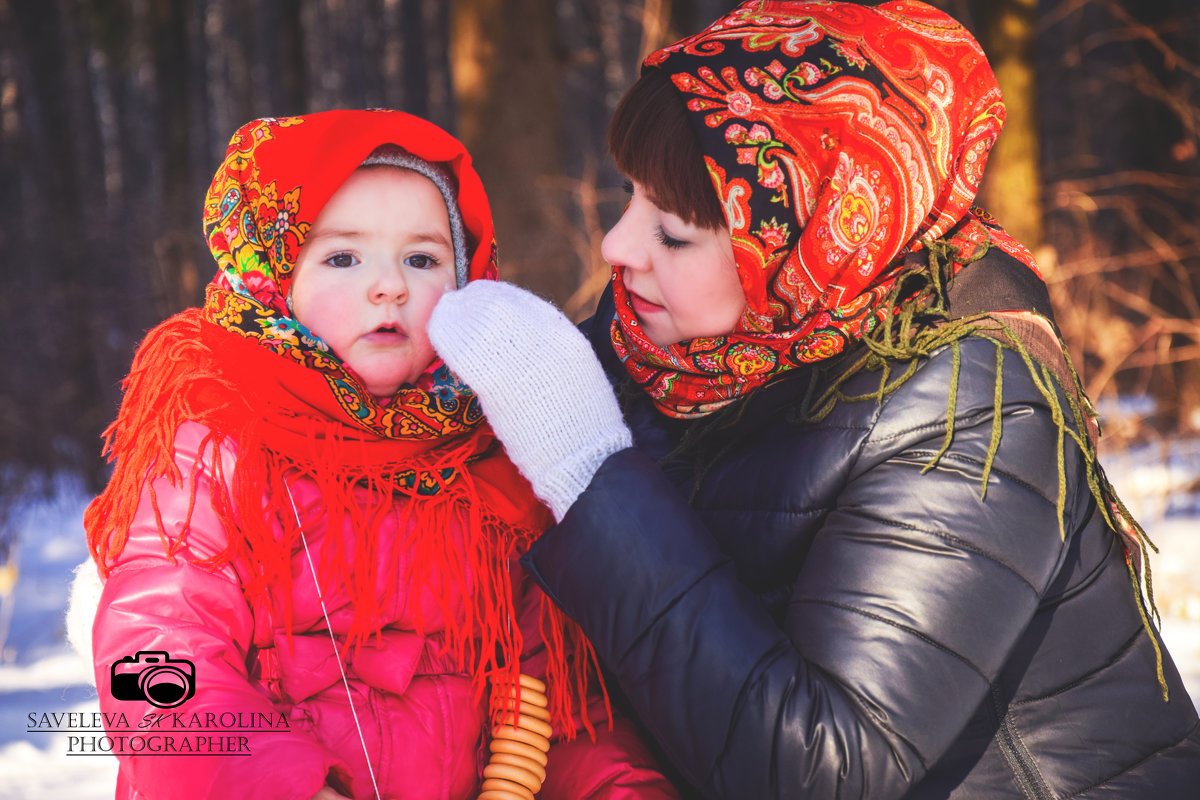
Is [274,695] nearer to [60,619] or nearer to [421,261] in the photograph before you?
[421,261]

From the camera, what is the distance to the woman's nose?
1739 mm

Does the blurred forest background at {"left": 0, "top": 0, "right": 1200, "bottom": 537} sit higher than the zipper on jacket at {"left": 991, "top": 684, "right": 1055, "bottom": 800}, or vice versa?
the blurred forest background at {"left": 0, "top": 0, "right": 1200, "bottom": 537}

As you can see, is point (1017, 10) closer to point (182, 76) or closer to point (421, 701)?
point (421, 701)

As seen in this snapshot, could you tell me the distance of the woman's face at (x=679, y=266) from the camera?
5.61ft

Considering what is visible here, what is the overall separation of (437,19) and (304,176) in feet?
69.1

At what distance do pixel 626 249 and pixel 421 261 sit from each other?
432mm

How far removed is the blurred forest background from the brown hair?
3.05 m

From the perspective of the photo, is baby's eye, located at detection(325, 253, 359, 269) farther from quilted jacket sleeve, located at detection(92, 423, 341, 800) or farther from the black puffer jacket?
the black puffer jacket

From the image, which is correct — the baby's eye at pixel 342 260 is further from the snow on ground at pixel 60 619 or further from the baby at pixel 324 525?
the snow on ground at pixel 60 619

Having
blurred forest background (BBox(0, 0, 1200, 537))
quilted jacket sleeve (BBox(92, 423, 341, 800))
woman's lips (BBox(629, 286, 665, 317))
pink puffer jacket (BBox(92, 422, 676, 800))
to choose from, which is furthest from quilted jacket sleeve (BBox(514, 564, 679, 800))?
blurred forest background (BBox(0, 0, 1200, 537))

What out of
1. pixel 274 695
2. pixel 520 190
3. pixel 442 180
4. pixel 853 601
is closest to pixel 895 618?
pixel 853 601

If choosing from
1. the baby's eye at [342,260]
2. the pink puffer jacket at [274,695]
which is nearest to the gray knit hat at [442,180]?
the baby's eye at [342,260]

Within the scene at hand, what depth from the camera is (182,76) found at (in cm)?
866

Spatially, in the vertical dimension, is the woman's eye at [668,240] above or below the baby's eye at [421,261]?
above
